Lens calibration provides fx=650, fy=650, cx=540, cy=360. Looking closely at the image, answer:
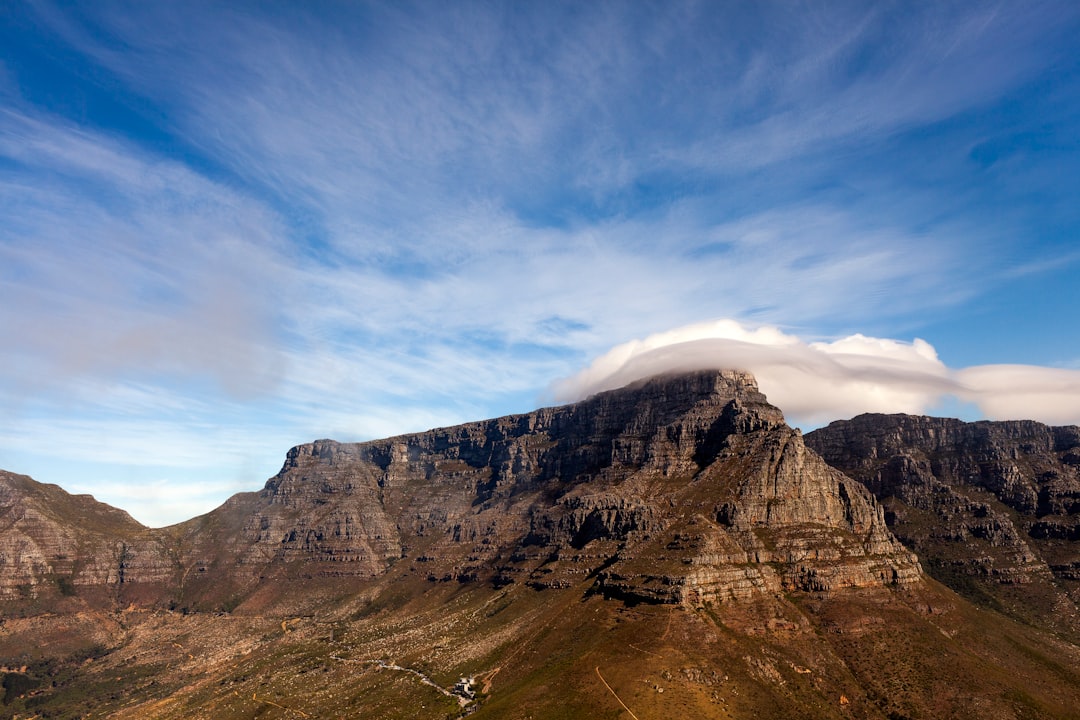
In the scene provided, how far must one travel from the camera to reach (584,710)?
19888cm

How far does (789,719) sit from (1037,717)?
7747 centimetres

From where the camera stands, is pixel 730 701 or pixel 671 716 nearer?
pixel 671 716

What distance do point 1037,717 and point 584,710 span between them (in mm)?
139159

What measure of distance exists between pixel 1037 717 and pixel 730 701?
3716 inches

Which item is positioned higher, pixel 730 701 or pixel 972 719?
pixel 730 701

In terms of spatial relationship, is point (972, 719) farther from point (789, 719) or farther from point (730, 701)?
point (730, 701)

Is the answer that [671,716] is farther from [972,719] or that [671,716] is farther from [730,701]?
[972,719]

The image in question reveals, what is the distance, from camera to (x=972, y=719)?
7864 inches

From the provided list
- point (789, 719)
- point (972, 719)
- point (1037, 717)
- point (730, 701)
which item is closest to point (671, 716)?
point (730, 701)

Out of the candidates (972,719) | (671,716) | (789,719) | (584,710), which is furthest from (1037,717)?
(584,710)

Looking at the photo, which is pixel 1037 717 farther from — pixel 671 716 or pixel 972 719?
pixel 671 716

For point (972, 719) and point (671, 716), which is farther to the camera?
point (972, 719)

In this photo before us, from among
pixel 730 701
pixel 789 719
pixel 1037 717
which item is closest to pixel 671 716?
pixel 730 701

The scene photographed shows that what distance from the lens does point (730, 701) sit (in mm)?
199625
